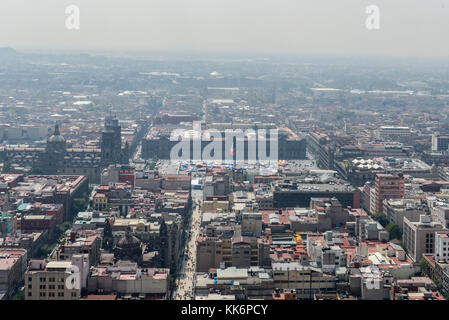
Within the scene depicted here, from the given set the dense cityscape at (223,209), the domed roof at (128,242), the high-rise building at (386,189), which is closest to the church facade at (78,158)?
the dense cityscape at (223,209)

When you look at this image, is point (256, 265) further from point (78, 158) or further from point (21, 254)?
point (78, 158)

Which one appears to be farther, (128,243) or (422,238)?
(422,238)

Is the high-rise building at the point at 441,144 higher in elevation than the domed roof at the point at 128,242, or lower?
lower

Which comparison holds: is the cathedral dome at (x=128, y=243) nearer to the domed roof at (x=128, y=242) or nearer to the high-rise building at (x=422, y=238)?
the domed roof at (x=128, y=242)

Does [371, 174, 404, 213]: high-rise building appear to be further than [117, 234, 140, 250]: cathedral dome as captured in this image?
Yes

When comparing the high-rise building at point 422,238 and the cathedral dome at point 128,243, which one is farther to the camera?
the high-rise building at point 422,238

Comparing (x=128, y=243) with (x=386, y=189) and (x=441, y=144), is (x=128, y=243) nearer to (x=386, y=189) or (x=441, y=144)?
(x=386, y=189)

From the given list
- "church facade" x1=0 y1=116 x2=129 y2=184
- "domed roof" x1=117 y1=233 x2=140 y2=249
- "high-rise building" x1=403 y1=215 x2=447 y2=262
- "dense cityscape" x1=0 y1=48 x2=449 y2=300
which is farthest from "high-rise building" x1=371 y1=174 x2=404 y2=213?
"church facade" x1=0 y1=116 x2=129 y2=184

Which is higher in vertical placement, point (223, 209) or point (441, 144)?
point (223, 209)

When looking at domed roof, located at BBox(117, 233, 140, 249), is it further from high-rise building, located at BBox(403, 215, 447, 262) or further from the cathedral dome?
high-rise building, located at BBox(403, 215, 447, 262)

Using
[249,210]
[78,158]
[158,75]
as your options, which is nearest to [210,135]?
[78,158]

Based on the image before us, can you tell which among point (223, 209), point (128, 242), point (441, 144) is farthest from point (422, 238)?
point (441, 144)

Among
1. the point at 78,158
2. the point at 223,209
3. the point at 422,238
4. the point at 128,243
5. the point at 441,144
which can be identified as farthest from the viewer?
the point at 441,144
